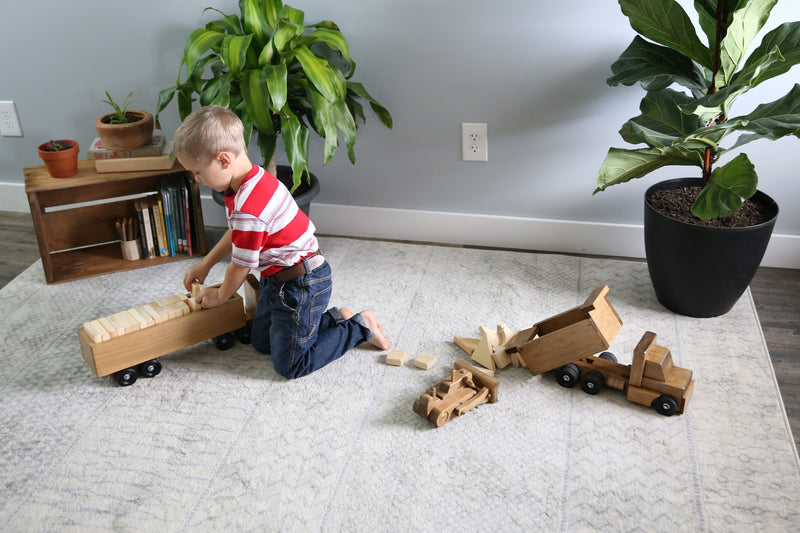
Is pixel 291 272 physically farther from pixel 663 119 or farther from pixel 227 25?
pixel 663 119

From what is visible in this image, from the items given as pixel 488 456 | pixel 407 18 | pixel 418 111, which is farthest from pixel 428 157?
pixel 488 456

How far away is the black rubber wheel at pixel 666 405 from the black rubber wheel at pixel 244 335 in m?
1.13

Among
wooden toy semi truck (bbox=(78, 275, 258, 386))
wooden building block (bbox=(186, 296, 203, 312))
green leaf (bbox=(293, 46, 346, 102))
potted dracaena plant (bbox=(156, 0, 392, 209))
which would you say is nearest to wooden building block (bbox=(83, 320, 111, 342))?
wooden toy semi truck (bbox=(78, 275, 258, 386))

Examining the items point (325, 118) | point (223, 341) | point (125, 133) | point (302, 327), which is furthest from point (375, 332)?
point (125, 133)

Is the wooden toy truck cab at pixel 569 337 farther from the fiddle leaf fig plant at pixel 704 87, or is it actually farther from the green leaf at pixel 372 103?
the green leaf at pixel 372 103

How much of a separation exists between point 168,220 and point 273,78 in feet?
2.52

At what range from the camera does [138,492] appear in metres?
1.59

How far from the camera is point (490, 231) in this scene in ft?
8.64

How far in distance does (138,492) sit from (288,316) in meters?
0.56

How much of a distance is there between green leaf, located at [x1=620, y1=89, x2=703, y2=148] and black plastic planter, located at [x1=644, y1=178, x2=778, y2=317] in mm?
234

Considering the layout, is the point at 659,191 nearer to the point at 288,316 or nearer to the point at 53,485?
the point at 288,316

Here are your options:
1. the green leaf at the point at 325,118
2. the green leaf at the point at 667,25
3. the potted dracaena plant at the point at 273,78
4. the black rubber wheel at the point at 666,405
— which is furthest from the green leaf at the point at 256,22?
the black rubber wheel at the point at 666,405

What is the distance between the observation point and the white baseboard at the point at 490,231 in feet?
8.25

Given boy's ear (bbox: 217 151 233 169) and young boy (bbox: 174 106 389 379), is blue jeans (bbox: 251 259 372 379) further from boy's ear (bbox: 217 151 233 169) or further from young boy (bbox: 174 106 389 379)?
boy's ear (bbox: 217 151 233 169)
